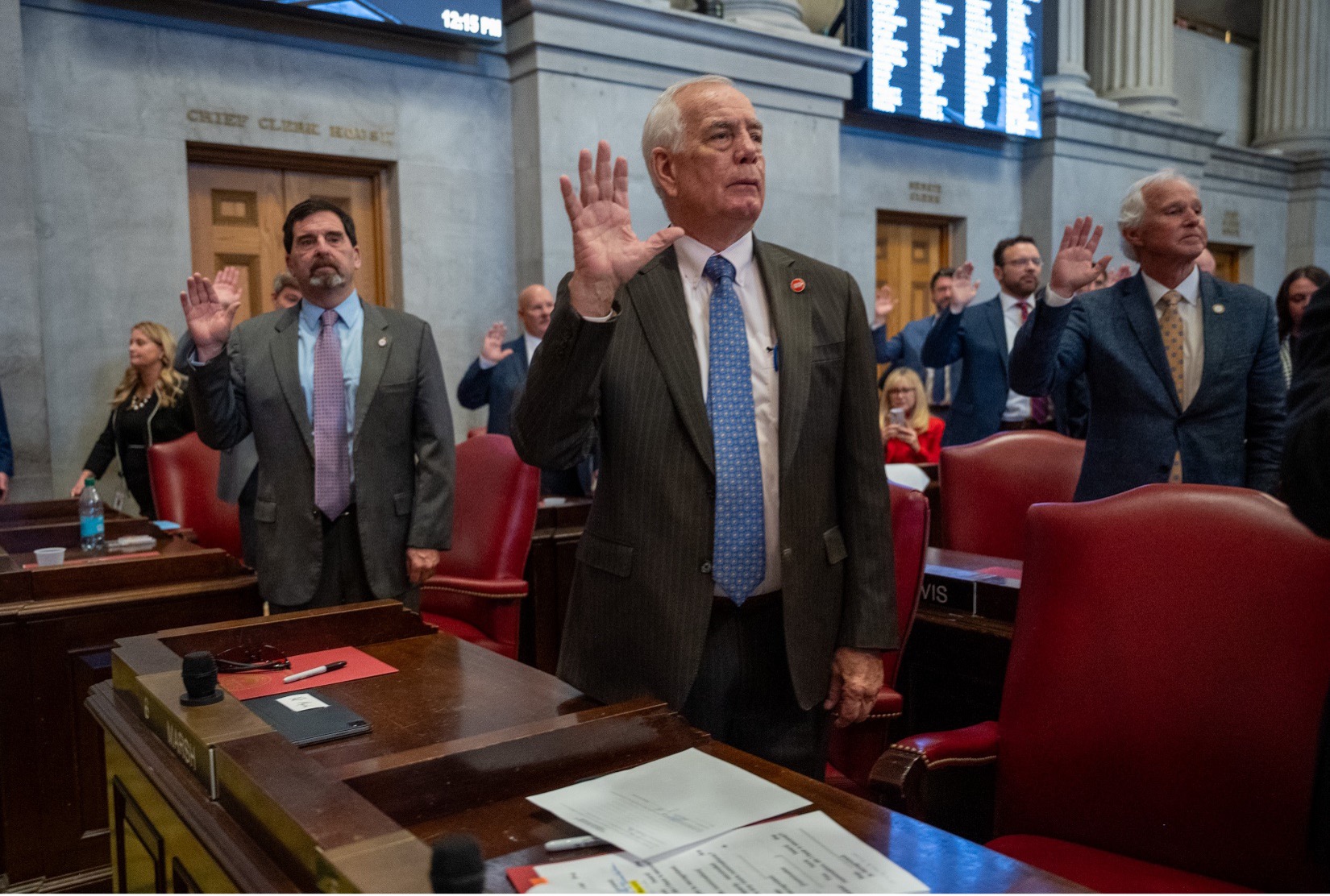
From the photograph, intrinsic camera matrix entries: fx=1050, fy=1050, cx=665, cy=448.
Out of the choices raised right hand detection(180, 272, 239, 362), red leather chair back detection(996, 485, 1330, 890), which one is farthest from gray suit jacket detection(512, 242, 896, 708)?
raised right hand detection(180, 272, 239, 362)

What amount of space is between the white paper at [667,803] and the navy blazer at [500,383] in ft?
12.5

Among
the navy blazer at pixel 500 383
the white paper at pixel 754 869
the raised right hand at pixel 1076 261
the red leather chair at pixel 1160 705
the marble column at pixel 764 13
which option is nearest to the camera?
the white paper at pixel 754 869

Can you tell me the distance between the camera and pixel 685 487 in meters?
1.61

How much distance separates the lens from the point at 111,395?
486 cm

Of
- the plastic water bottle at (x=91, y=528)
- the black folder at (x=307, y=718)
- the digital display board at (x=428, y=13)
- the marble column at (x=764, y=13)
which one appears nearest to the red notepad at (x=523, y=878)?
the black folder at (x=307, y=718)

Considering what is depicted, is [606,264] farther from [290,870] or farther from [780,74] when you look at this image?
[780,74]

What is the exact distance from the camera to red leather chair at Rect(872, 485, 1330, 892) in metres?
1.40

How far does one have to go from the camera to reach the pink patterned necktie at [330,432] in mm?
2695

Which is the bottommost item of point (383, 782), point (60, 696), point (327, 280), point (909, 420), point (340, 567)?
point (60, 696)

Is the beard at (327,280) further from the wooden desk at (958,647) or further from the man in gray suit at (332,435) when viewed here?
the wooden desk at (958,647)

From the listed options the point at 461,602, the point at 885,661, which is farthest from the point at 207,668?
the point at 461,602

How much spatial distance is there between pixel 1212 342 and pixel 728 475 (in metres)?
1.57

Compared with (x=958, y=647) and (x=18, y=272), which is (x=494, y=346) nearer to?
(x=18, y=272)

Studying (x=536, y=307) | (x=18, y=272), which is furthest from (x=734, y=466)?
(x=18, y=272)
